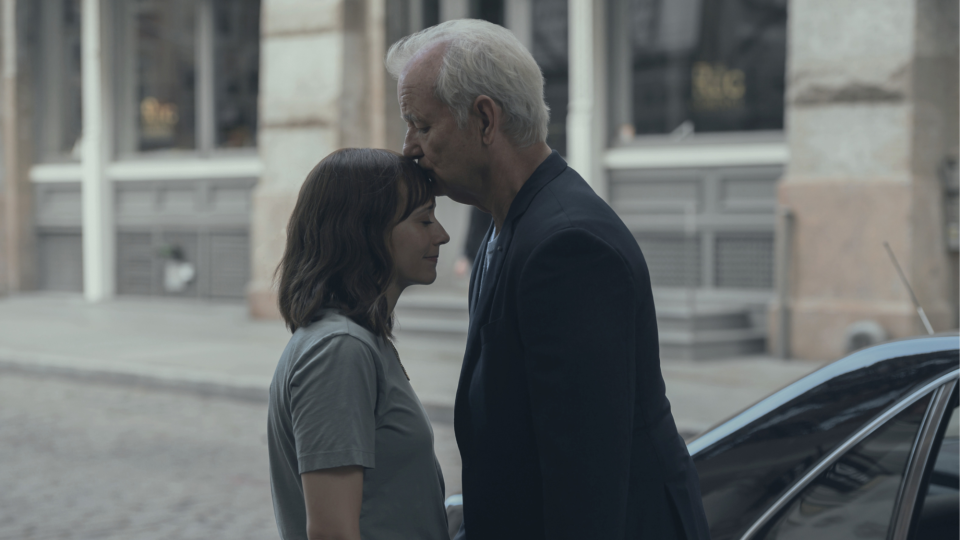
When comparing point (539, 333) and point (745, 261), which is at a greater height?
point (539, 333)

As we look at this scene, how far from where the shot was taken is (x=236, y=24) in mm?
15039

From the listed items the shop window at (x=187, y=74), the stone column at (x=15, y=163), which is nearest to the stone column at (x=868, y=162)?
the shop window at (x=187, y=74)

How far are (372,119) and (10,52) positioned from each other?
740 cm

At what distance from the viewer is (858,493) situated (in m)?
2.10

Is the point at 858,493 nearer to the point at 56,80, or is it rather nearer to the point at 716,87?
the point at 716,87

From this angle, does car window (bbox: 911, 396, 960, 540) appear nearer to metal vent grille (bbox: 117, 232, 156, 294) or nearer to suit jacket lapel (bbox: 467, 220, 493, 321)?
suit jacket lapel (bbox: 467, 220, 493, 321)

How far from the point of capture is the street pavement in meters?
5.58

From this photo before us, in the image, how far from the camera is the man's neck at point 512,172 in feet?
6.06

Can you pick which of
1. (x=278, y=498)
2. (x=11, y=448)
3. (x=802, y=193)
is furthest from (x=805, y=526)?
(x=802, y=193)

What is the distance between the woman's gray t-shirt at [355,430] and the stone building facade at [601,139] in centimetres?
826

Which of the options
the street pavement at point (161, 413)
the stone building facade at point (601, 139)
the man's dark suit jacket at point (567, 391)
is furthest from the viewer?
the stone building facade at point (601, 139)

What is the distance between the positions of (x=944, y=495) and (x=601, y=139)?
10.3m

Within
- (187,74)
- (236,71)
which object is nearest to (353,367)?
(236,71)

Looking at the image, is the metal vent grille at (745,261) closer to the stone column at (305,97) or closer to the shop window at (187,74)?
the stone column at (305,97)
